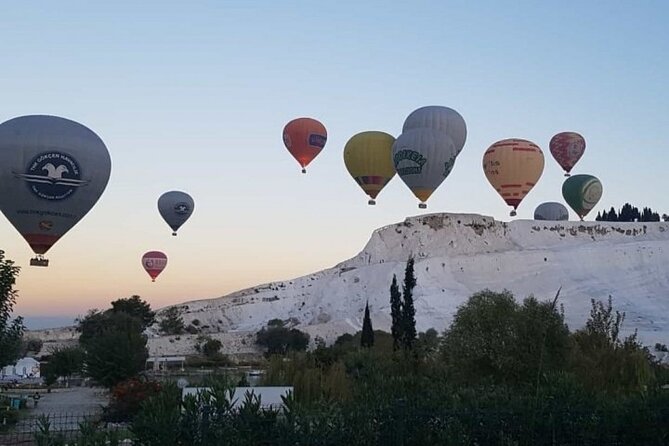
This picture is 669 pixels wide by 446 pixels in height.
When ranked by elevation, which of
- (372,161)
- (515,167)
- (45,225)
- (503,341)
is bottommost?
(503,341)

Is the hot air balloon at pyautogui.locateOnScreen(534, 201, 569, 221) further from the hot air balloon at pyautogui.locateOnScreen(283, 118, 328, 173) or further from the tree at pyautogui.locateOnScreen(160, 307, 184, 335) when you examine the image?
the hot air balloon at pyautogui.locateOnScreen(283, 118, 328, 173)

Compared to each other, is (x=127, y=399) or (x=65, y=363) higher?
(x=65, y=363)

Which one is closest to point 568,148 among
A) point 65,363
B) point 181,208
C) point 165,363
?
point 181,208

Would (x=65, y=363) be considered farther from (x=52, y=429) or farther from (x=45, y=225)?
(x=52, y=429)

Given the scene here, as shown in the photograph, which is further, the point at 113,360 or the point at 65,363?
the point at 65,363

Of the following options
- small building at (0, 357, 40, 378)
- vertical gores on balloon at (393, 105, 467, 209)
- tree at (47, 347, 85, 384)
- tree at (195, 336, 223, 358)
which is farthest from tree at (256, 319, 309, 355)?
vertical gores on balloon at (393, 105, 467, 209)

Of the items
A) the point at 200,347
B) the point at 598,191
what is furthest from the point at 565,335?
the point at 200,347

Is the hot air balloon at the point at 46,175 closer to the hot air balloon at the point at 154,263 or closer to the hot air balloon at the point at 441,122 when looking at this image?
the hot air balloon at the point at 441,122
